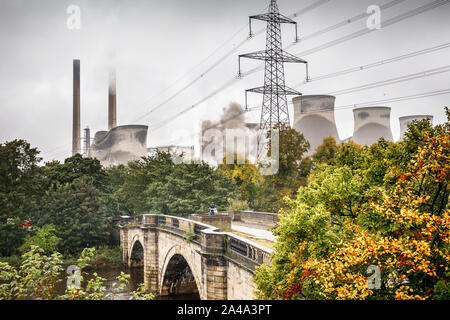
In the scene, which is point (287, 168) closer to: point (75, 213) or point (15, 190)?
point (75, 213)

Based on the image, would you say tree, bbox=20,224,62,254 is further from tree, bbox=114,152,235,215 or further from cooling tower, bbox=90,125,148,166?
cooling tower, bbox=90,125,148,166

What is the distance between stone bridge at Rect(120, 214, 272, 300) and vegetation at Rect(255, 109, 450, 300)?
9.72 ft

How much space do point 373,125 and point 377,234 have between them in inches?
2553

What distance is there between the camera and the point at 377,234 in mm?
9938

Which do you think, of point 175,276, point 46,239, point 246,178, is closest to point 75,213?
point 46,239

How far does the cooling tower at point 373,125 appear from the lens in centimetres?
7025

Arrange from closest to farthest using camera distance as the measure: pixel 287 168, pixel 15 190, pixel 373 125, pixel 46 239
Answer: pixel 287 168 → pixel 15 190 → pixel 46 239 → pixel 373 125

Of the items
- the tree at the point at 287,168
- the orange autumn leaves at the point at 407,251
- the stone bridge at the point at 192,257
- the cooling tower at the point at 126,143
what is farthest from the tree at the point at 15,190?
the orange autumn leaves at the point at 407,251

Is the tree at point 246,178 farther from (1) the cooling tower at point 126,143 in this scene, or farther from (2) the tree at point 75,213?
(1) the cooling tower at point 126,143

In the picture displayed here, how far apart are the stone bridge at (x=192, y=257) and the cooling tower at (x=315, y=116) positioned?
126 ft

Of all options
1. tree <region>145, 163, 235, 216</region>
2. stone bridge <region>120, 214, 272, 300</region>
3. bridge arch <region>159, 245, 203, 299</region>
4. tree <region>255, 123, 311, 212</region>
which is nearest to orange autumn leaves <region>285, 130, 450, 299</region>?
stone bridge <region>120, 214, 272, 300</region>

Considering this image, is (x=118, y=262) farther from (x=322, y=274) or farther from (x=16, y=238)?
(x=322, y=274)

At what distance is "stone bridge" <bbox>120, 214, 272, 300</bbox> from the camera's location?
1677 centimetres
